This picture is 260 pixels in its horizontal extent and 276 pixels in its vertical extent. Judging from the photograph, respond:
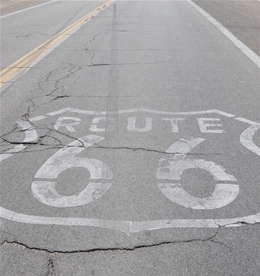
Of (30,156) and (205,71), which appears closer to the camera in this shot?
(30,156)

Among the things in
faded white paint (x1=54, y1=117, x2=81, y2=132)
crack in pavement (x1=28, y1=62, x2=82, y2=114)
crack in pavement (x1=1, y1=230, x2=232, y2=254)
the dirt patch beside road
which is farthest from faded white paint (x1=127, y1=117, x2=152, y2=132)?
the dirt patch beside road

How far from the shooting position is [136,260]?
348cm

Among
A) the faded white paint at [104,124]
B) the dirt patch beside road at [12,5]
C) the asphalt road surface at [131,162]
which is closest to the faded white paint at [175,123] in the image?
the asphalt road surface at [131,162]

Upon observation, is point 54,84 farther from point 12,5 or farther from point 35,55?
point 12,5

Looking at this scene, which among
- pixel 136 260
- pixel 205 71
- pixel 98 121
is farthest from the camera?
pixel 205 71

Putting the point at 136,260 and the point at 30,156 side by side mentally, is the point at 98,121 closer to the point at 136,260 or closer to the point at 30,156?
the point at 30,156

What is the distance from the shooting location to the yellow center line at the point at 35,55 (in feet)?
30.2

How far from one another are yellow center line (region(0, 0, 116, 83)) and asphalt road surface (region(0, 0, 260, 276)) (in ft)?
0.22

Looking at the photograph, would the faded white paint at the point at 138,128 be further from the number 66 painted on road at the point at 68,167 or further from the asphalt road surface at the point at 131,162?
the number 66 painted on road at the point at 68,167

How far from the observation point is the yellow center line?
921cm

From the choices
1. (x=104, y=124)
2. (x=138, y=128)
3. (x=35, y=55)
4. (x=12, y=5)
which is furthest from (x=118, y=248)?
(x=12, y=5)

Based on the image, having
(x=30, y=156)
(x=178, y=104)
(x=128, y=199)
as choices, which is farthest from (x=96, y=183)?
(x=178, y=104)

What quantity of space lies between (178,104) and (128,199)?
3055mm

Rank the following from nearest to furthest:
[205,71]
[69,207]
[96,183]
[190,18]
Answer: [69,207] → [96,183] → [205,71] → [190,18]
